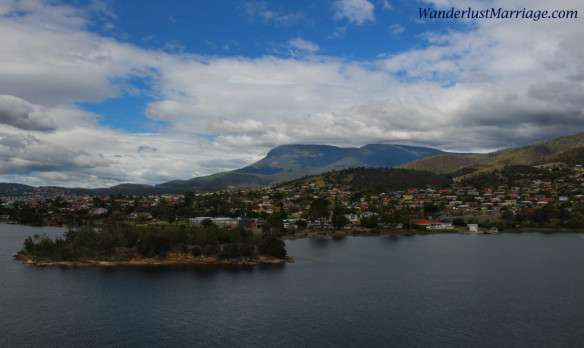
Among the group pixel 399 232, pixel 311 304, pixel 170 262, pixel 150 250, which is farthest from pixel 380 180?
pixel 311 304

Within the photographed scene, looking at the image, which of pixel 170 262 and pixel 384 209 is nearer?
pixel 170 262

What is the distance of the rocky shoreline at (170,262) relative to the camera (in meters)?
43.4

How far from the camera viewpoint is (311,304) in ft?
96.4

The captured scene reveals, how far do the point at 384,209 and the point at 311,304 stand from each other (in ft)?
185

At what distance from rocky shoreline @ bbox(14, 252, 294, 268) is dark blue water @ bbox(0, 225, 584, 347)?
6.82 feet

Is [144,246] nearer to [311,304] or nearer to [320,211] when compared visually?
[311,304]

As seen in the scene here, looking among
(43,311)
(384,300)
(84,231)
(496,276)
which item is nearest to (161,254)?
(84,231)

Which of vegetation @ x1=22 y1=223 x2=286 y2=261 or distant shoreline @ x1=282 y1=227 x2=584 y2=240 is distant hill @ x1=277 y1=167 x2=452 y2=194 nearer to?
distant shoreline @ x1=282 y1=227 x2=584 y2=240

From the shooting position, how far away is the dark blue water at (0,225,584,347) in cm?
2341

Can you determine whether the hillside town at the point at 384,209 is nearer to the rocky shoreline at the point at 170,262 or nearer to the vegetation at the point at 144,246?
the vegetation at the point at 144,246

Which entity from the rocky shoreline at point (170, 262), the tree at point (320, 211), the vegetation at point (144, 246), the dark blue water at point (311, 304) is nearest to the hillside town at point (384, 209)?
the tree at point (320, 211)

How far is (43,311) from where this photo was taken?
27.7 metres

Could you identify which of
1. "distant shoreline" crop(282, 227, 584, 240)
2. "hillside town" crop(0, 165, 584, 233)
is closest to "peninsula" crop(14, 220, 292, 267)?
"hillside town" crop(0, 165, 584, 233)

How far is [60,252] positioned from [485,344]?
135ft
